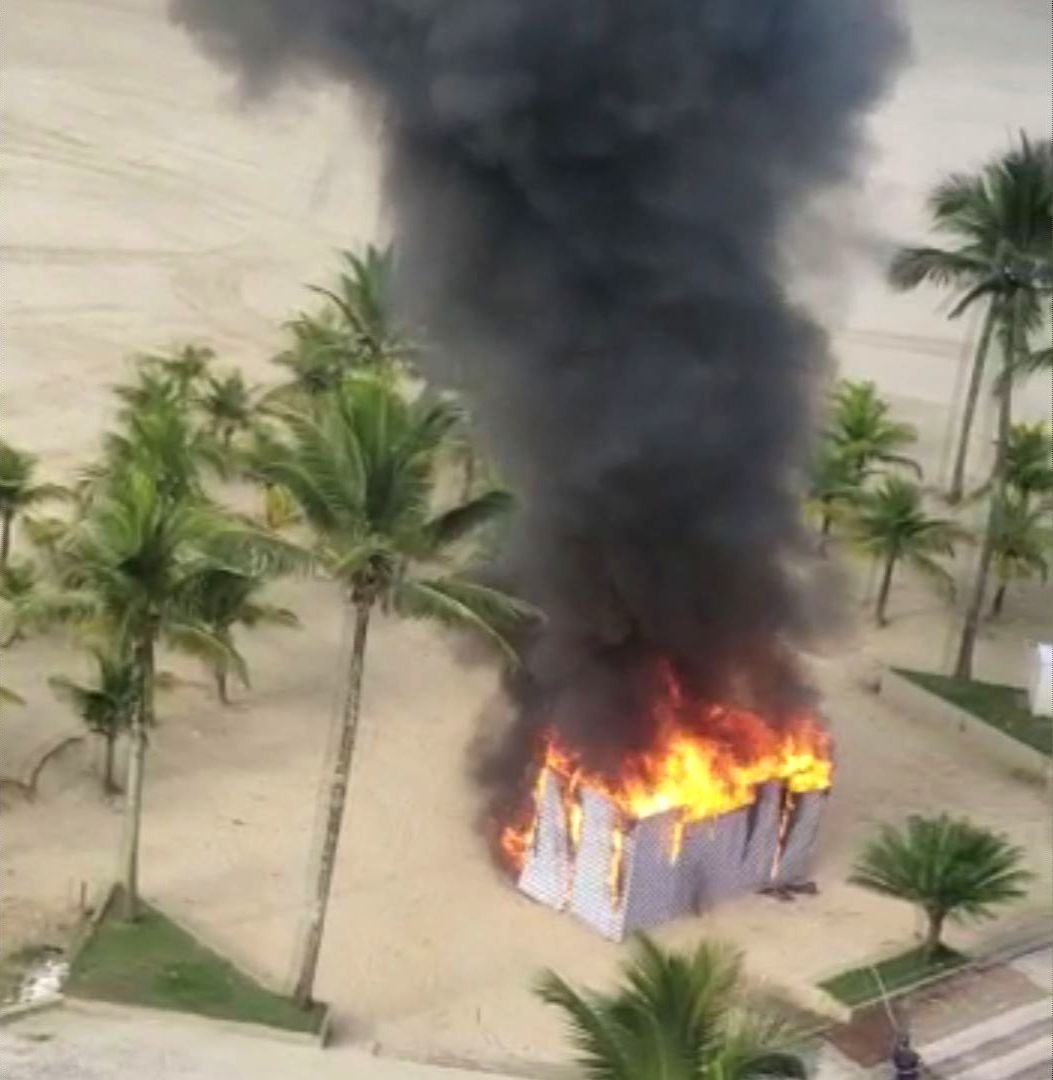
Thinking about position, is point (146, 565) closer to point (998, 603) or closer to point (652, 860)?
point (652, 860)

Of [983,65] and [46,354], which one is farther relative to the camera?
[983,65]

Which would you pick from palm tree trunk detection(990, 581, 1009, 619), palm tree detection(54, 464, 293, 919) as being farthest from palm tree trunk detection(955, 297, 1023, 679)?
palm tree detection(54, 464, 293, 919)

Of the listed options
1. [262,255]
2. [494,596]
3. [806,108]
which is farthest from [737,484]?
[262,255]

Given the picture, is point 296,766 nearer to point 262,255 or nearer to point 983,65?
point 262,255

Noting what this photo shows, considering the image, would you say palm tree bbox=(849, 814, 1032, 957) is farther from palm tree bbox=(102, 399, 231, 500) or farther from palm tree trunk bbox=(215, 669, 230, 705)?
palm tree trunk bbox=(215, 669, 230, 705)

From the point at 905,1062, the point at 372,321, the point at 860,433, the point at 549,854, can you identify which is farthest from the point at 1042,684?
the point at 372,321
